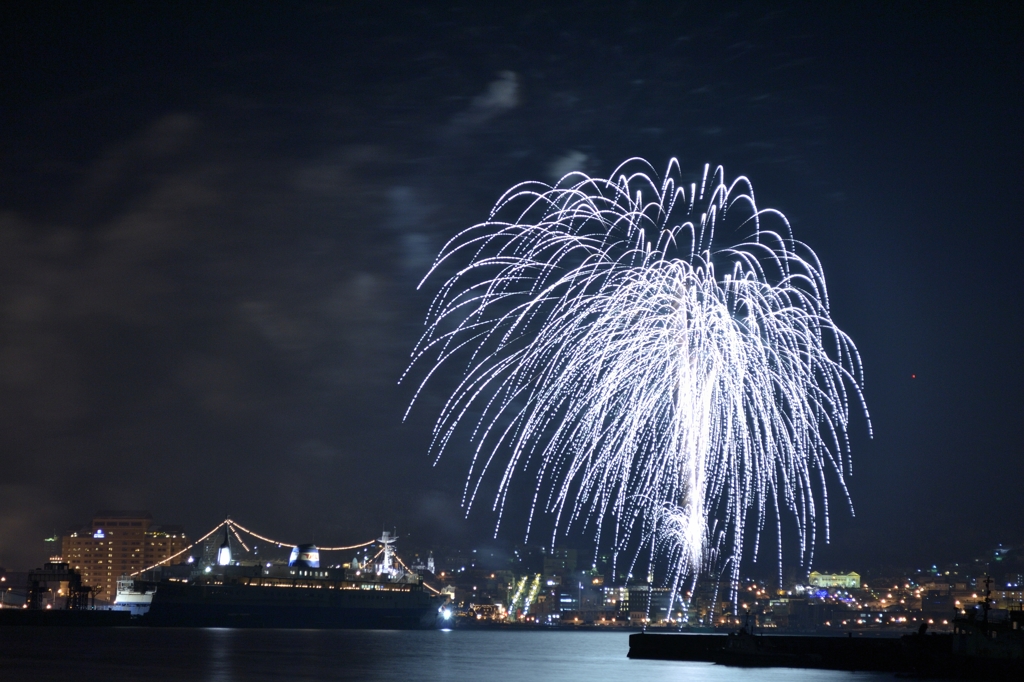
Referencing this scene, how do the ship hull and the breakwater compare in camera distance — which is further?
the ship hull

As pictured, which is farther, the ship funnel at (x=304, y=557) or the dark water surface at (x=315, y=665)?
the ship funnel at (x=304, y=557)

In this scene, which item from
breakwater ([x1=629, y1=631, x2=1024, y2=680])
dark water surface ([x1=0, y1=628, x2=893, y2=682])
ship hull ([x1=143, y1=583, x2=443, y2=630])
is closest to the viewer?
dark water surface ([x1=0, y1=628, x2=893, y2=682])

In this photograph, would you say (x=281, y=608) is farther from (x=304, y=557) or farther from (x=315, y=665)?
(x=315, y=665)

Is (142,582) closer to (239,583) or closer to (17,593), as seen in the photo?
(239,583)

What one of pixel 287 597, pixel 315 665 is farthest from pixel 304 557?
pixel 315 665

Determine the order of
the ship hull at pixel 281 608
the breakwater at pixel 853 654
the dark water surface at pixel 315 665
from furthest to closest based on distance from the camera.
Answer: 1. the ship hull at pixel 281 608
2. the breakwater at pixel 853 654
3. the dark water surface at pixel 315 665

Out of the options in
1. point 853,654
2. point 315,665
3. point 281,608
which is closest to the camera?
point 315,665

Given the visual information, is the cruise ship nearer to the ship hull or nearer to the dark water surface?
the ship hull

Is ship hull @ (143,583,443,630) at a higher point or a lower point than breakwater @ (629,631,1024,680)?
lower

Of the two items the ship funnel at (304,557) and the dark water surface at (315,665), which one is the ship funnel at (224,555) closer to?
the ship funnel at (304,557)

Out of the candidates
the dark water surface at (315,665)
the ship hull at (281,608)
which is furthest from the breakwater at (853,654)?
the ship hull at (281,608)

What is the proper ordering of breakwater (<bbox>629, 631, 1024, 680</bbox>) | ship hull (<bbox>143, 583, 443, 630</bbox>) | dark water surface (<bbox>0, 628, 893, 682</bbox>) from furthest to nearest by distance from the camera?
ship hull (<bbox>143, 583, 443, 630</bbox>) → breakwater (<bbox>629, 631, 1024, 680</bbox>) → dark water surface (<bbox>0, 628, 893, 682</bbox>)

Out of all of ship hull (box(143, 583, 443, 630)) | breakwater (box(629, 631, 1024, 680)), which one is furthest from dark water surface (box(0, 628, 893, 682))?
ship hull (box(143, 583, 443, 630))

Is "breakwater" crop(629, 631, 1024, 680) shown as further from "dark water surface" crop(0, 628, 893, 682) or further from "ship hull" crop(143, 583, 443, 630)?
"ship hull" crop(143, 583, 443, 630)
